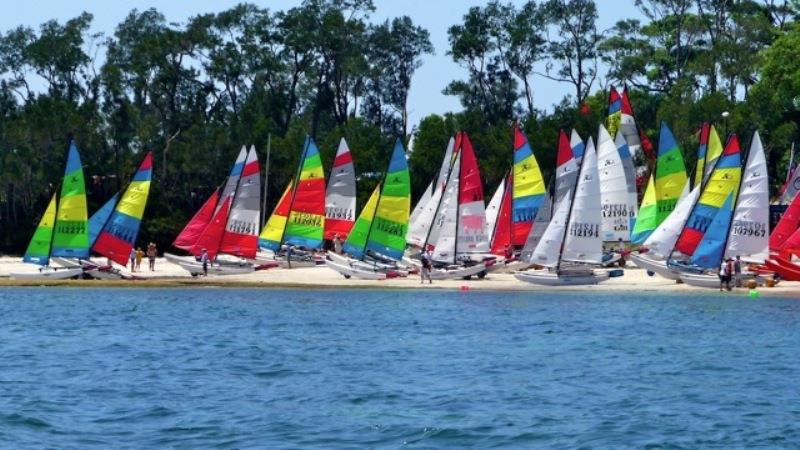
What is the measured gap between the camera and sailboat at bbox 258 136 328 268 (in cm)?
7044

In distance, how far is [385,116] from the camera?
326 ft

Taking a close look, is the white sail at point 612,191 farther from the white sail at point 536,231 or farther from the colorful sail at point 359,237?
the colorful sail at point 359,237

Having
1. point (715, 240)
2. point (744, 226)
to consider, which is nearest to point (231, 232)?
point (715, 240)

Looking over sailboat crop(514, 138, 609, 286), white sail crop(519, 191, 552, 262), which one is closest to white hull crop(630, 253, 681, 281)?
sailboat crop(514, 138, 609, 286)

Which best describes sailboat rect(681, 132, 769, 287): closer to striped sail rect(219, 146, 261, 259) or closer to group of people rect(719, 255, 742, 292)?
group of people rect(719, 255, 742, 292)

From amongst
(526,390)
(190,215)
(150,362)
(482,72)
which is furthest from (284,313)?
(482,72)

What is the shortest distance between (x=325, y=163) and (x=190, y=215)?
7319 millimetres

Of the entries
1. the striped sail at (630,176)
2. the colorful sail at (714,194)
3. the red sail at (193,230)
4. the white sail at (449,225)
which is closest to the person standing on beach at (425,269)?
the white sail at (449,225)

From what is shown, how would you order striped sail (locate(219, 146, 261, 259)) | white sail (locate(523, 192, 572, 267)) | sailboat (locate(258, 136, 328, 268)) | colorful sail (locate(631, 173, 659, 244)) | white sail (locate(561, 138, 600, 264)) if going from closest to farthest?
white sail (locate(561, 138, 600, 264)) < white sail (locate(523, 192, 572, 267)) < striped sail (locate(219, 146, 261, 259)) < sailboat (locate(258, 136, 328, 268)) < colorful sail (locate(631, 173, 659, 244))

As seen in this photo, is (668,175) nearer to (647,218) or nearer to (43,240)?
(647,218)

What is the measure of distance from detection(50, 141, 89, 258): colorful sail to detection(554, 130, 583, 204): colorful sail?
1796 centimetres

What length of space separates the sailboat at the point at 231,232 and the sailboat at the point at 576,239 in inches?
497

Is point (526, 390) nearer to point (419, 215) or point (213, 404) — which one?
point (213, 404)

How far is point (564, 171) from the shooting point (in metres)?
66.9
